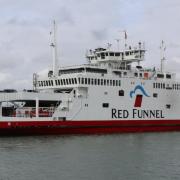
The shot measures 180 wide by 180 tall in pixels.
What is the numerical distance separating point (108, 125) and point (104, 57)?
7299 mm

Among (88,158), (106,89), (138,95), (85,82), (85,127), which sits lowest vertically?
(88,158)

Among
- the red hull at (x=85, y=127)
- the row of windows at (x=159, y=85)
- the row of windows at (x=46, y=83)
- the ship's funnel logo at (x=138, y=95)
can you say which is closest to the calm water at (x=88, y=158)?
the red hull at (x=85, y=127)

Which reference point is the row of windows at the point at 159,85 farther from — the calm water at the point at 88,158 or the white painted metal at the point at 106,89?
the calm water at the point at 88,158

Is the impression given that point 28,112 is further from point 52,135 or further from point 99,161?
point 99,161

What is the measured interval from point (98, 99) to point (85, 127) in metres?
2.82

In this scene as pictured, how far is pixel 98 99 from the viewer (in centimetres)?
4300

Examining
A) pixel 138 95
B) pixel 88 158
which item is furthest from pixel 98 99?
pixel 88 158

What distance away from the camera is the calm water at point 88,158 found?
23.9 m

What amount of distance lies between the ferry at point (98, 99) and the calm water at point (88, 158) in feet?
7.78

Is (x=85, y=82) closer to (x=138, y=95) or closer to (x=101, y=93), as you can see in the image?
(x=101, y=93)

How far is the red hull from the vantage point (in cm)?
3856

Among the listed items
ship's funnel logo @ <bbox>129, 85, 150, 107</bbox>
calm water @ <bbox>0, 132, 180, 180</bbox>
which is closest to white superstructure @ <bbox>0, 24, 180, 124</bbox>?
ship's funnel logo @ <bbox>129, 85, 150, 107</bbox>

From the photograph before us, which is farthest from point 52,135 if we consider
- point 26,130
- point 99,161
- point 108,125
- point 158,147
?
point 99,161

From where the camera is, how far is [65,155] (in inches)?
1154
